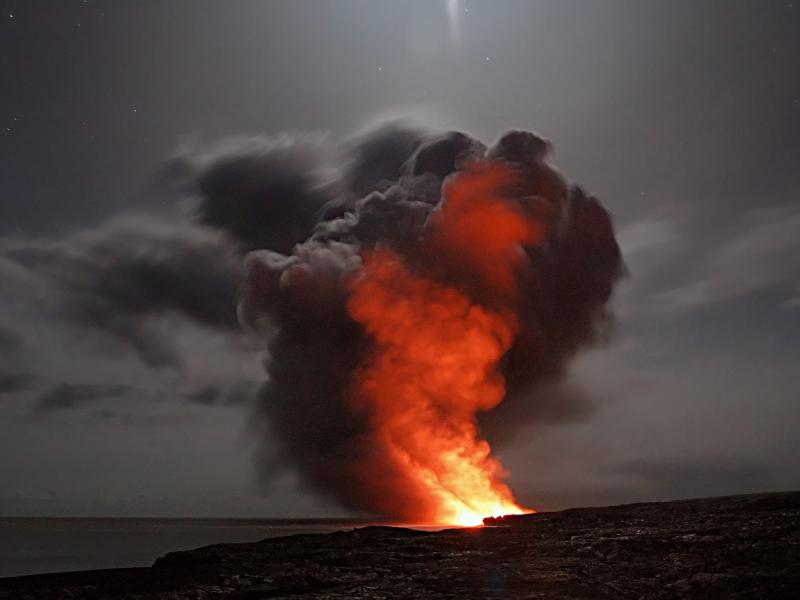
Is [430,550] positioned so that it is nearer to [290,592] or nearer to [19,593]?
[290,592]

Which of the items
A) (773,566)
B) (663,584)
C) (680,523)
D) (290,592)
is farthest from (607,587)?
(680,523)

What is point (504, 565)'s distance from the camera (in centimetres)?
2998

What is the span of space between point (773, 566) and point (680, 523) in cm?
1341

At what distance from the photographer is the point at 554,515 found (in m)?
47.6

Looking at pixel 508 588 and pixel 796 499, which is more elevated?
pixel 796 499

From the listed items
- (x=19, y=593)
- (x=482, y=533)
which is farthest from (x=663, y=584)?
(x=19, y=593)

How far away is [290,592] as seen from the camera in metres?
25.5

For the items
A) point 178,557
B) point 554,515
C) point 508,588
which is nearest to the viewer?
point 508,588

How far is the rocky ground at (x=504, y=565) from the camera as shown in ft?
80.0

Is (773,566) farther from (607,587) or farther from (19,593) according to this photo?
(19,593)

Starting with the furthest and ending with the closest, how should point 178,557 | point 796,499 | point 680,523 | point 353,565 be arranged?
1. point 796,499
2. point 680,523
3. point 178,557
4. point 353,565

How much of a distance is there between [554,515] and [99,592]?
101ft

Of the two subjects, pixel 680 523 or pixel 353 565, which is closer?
pixel 353 565

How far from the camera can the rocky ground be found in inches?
960
